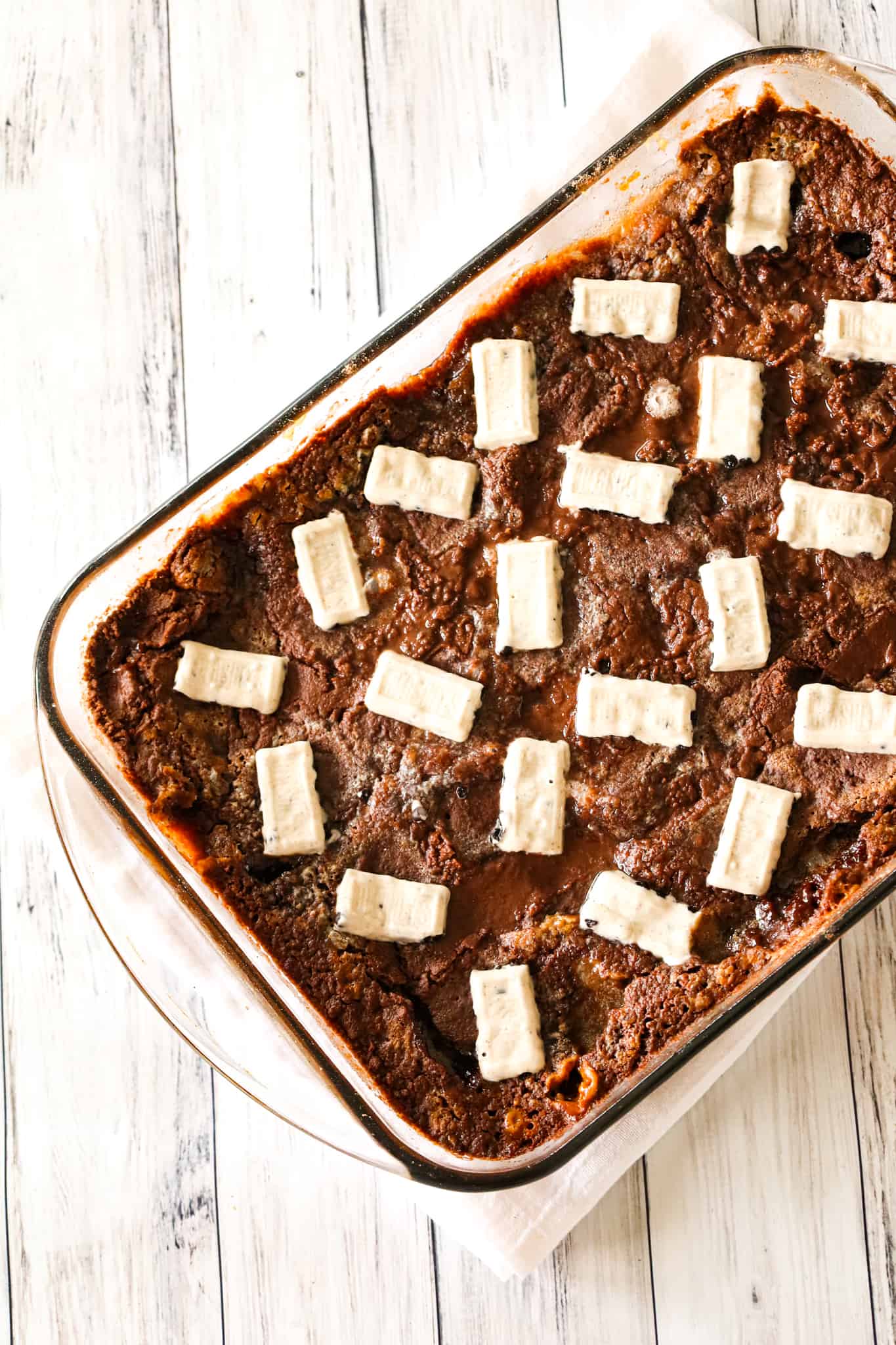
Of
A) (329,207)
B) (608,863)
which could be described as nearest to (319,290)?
(329,207)

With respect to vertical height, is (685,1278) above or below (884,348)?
below

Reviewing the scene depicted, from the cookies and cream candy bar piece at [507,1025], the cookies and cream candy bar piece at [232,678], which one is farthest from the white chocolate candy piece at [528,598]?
the cookies and cream candy bar piece at [507,1025]

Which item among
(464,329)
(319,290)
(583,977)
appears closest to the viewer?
(583,977)

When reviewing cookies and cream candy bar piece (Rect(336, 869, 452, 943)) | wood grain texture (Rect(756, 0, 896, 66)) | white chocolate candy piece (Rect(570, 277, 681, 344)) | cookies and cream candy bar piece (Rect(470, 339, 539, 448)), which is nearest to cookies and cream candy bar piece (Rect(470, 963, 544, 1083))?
cookies and cream candy bar piece (Rect(336, 869, 452, 943))

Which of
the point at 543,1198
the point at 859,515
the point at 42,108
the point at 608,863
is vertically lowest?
the point at 543,1198

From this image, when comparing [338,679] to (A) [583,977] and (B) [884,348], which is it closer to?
(A) [583,977]

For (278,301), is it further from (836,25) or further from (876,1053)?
(876,1053)

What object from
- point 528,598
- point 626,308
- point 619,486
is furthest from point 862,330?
point 528,598

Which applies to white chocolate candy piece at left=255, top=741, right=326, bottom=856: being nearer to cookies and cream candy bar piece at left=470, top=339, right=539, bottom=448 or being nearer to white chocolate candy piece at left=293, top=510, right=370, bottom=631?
white chocolate candy piece at left=293, top=510, right=370, bottom=631
